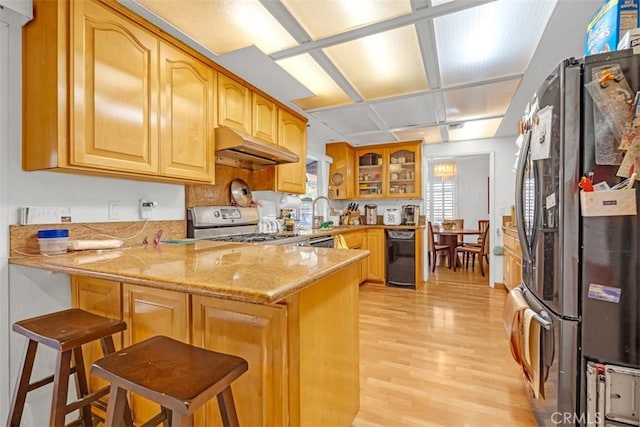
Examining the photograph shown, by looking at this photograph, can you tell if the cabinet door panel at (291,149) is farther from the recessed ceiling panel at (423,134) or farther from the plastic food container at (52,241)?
the plastic food container at (52,241)

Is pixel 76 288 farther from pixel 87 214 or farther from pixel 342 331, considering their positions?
pixel 342 331

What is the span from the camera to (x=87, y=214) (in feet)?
5.34

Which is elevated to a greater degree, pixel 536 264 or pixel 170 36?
pixel 170 36

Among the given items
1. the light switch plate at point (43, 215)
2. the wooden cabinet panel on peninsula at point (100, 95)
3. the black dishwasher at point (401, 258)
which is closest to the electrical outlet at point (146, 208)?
the wooden cabinet panel on peninsula at point (100, 95)

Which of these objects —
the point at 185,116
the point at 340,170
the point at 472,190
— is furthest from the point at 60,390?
the point at 472,190

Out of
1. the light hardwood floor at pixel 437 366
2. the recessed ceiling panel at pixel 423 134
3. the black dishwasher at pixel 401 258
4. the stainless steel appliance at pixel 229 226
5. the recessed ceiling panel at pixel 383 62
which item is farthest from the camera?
the black dishwasher at pixel 401 258

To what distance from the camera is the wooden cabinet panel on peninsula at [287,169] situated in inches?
114

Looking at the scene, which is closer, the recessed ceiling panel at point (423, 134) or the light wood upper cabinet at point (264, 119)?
the light wood upper cabinet at point (264, 119)

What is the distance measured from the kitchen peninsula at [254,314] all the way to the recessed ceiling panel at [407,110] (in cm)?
208

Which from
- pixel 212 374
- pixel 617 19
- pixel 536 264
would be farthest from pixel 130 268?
pixel 617 19

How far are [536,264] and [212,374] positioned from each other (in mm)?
1428

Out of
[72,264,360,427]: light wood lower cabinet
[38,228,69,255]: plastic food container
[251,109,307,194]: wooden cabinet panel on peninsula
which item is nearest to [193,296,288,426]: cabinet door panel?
[72,264,360,427]: light wood lower cabinet

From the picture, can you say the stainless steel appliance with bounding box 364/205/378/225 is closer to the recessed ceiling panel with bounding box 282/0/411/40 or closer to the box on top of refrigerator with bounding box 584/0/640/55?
the recessed ceiling panel with bounding box 282/0/411/40

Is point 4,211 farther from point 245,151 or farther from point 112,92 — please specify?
point 245,151
